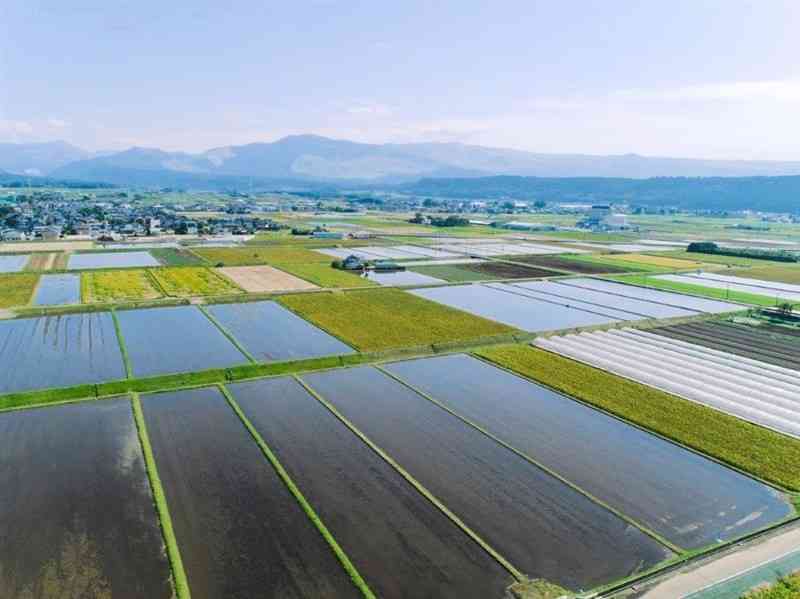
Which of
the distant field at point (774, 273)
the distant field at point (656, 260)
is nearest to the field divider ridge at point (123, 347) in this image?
the distant field at point (656, 260)

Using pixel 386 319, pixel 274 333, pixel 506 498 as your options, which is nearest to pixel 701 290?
pixel 386 319

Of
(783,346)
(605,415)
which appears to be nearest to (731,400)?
(605,415)

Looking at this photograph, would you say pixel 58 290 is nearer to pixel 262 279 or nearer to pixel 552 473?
pixel 262 279

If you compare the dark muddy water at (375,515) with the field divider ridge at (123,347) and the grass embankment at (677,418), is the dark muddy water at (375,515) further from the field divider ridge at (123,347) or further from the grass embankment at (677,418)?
the grass embankment at (677,418)

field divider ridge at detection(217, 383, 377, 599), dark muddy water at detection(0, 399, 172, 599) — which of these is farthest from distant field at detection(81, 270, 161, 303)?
field divider ridge at detection(217, 383, 377, 599)

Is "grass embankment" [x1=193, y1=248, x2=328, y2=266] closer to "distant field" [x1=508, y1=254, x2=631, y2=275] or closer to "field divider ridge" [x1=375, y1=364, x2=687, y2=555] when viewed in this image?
"distant field" [x1=508, y1=254, x2=631, y2=275]

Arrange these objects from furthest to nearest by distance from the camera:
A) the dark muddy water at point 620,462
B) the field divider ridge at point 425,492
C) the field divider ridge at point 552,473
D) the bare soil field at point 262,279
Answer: the bare soil field at point 262,279
the dark muddy water at point 620,462
the field divider ridge at point 552,473
the field divider ridge at point 425,492
